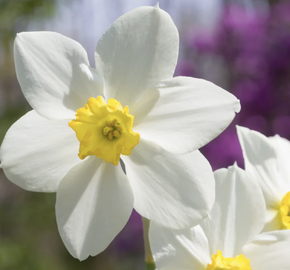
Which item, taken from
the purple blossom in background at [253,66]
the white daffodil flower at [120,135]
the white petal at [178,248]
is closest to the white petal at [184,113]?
the white daffodil flower at [120,135]

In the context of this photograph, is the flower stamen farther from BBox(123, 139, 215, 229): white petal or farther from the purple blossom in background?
the purple blossom in background

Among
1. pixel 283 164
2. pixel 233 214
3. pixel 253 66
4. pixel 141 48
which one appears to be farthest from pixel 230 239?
pixel 253 66

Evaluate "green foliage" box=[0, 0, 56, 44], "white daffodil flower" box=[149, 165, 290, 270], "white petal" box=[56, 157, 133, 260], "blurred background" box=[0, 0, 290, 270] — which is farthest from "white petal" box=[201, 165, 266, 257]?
"green foliage" box=[0, 0, 56, 44]

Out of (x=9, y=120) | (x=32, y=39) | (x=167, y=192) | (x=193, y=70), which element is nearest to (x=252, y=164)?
(x=167, y=192)

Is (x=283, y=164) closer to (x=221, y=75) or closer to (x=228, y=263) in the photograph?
(x=228, y=263)

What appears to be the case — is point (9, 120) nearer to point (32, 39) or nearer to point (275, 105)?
point (275, 105)

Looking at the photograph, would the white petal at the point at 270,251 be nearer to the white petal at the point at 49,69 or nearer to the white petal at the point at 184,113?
the white petal at the point at 184,113

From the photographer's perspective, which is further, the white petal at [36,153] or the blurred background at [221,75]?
the blurred background at [221,75]
